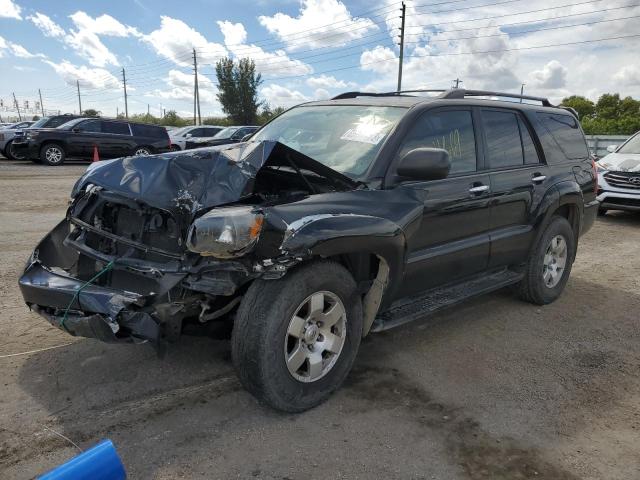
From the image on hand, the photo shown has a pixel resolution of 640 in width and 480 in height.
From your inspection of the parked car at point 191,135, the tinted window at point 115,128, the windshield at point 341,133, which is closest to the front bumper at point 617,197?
the windshield at point 341,133

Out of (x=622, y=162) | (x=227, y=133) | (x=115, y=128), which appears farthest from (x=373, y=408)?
(x=227, y=133)

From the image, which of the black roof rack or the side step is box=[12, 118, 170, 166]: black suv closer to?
the black roof rack

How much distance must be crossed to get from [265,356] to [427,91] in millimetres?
2895

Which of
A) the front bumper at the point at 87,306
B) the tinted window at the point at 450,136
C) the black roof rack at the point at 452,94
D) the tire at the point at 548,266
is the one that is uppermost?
the black roof rack at the point at 452,94

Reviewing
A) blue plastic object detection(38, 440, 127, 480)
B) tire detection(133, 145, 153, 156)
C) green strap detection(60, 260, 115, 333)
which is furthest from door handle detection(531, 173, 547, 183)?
tire detection(133, 145, 153, 156)

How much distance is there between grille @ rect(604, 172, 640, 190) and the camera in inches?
377

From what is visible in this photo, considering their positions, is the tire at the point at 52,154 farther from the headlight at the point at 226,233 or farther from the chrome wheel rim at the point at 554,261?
the headlight at the point at 226,233

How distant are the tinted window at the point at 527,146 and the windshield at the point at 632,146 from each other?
694cm

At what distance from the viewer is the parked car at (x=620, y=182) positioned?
9578 mm

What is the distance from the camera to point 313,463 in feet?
8.68

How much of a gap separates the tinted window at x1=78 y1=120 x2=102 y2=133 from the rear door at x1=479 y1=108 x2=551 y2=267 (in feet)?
53.7

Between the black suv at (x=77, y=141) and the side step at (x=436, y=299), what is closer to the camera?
the side step at (x=436, y=299)

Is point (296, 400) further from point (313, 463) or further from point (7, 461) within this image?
point (7, 461)

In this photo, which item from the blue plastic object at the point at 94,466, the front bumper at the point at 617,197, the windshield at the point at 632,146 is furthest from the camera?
the windshield at the point at 632,146
